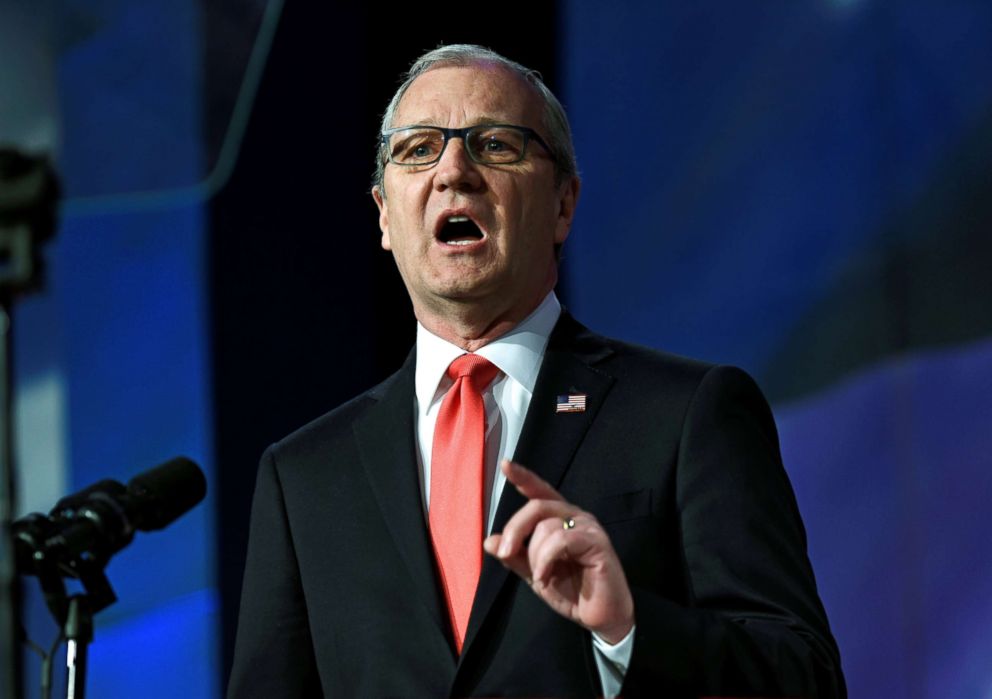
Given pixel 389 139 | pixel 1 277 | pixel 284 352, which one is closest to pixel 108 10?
pixel 284 352

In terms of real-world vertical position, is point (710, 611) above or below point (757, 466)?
below

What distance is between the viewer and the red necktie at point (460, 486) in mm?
1798

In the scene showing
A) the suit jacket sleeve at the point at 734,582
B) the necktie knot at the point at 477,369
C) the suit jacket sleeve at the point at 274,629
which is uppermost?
the necktie knot at the point at 477,369

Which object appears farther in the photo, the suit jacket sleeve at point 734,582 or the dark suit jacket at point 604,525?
the dark suit jacket at point 604,525

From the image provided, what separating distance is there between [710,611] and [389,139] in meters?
0.88

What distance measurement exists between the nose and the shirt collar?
0.72 ft

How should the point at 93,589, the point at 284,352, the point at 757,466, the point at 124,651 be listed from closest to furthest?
the point at 93,589 → the point at 757,466 → the point at 124,651 → the point at 284,352

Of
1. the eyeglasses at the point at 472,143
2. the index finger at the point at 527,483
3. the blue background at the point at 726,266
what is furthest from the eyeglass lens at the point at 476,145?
the blue background at the point at 726,266

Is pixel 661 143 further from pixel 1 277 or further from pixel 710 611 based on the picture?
pixel 1 277

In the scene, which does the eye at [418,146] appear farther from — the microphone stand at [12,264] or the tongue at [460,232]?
the microphone stand at [12,264]

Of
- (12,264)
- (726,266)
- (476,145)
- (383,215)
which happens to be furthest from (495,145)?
(726,266)

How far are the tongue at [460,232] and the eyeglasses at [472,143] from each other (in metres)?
0.09

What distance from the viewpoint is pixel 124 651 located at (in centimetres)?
320

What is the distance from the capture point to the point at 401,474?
189cm
